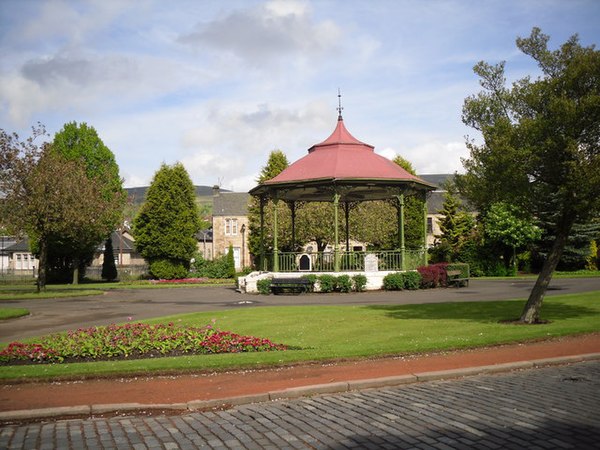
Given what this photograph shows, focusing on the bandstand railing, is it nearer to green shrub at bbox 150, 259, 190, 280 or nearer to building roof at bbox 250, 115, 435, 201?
building roof at bbox 250, 115, 435, 201

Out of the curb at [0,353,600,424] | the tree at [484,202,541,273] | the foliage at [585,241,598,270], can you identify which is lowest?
the curb at [0,353,600,424]

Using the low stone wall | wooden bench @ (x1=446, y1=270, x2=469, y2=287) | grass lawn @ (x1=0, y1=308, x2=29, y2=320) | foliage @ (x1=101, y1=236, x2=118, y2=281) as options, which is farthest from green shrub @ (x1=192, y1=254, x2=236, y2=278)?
grass lawn @ (x1=0, y1=308, x2=29, y2=320)

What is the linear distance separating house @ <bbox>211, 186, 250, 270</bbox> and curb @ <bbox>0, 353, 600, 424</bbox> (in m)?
62.4

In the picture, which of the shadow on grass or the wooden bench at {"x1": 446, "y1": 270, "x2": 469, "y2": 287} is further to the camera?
the wooden bench at {"x1": 446, "y1": 270, "x2": 469, "y2": 287}

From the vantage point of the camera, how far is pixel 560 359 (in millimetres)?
10648

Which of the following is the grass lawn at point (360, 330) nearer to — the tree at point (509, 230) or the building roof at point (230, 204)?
the tree at point (509, 230)

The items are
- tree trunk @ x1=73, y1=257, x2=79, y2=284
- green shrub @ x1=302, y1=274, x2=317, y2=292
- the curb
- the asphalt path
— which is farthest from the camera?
tree trunk @ x1=73, y1=257, x2=79, y2=284

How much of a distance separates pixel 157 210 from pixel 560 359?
1790 inches

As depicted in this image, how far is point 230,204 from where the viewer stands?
76.8 meters

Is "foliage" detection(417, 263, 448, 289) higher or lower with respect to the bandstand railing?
lower

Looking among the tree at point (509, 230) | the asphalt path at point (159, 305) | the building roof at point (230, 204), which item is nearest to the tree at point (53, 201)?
the asphalt path at point (159, 305)

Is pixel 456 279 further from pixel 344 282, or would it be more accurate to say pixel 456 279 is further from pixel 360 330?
pixel 360 330

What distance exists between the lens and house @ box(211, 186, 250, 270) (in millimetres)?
72938

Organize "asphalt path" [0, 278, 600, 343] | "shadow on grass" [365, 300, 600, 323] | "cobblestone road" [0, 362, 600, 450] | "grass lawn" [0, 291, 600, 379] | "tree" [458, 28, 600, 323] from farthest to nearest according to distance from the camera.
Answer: "asphalt path" [0, 278, 600, 343]
"shadow on grass" [365, 300, 600, 323]
"tree" [458, 28, 600, 323]
"grass lawn" [0, 291, 600, 379]
"cobblestone road" [0, 362, 600, 450]
